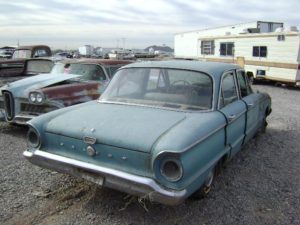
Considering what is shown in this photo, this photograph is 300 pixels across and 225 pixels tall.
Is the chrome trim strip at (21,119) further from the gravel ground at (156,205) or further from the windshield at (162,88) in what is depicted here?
the windshield at (162,88)

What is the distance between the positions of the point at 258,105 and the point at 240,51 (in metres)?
11.7

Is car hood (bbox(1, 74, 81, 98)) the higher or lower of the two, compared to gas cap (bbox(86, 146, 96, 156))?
higher

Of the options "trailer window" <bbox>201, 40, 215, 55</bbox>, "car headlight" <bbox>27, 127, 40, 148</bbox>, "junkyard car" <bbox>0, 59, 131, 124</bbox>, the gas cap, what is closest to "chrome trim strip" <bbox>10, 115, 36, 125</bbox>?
"junkyard car" <bbox>0, 59, 131, 124</bbox>

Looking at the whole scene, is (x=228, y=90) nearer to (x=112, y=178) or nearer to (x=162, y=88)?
(x=162, y=88)

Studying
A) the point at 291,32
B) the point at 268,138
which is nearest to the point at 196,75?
the point at 268,138

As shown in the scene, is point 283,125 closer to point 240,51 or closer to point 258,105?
point 258,105

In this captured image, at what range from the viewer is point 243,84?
538cm

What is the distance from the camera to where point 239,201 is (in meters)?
4.00

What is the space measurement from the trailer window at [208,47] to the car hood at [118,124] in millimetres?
15245

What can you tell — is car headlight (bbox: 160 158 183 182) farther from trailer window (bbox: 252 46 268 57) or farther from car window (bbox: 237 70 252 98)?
trailer window (bbox: 252 46 268 57)

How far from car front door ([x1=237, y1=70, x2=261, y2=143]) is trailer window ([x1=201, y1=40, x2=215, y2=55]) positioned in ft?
44.0

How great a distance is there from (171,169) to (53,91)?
149 inches

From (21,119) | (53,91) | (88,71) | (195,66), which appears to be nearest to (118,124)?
(195,66)

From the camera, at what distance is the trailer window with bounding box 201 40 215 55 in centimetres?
1875
